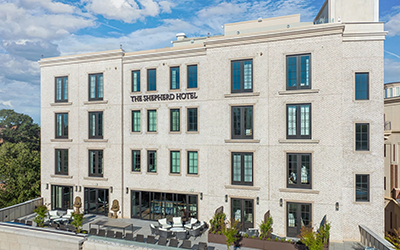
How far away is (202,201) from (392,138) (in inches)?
822

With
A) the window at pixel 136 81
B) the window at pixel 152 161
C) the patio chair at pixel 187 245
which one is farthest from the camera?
the window at pixel 136 81

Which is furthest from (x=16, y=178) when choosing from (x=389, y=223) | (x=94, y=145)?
(x=389, y=223)

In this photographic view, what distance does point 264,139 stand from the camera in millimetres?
19031

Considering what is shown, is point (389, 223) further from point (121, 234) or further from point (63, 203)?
point (63, 203)

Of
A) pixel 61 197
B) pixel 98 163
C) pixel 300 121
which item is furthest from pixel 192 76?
pixel 61 197

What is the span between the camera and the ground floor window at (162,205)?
2103cm

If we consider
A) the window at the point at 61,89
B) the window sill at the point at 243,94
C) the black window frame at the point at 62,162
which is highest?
the window at the point at 61,89

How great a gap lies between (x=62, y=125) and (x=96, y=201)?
7.94 m

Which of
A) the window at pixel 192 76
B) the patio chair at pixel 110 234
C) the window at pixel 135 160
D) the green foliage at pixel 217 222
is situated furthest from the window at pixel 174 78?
the patio chair at pixel 110 234

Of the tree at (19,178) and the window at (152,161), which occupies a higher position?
the window at (152,161)

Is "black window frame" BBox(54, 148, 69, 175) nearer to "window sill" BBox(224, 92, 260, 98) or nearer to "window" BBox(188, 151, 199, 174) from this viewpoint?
"window" BBox(188, 151, 199, 174)

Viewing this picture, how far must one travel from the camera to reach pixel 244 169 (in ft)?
64.0

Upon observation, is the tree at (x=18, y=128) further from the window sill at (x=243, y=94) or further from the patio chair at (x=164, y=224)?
the window sill at (x=243, y=94)

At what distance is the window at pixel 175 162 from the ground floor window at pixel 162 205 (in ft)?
6.53
